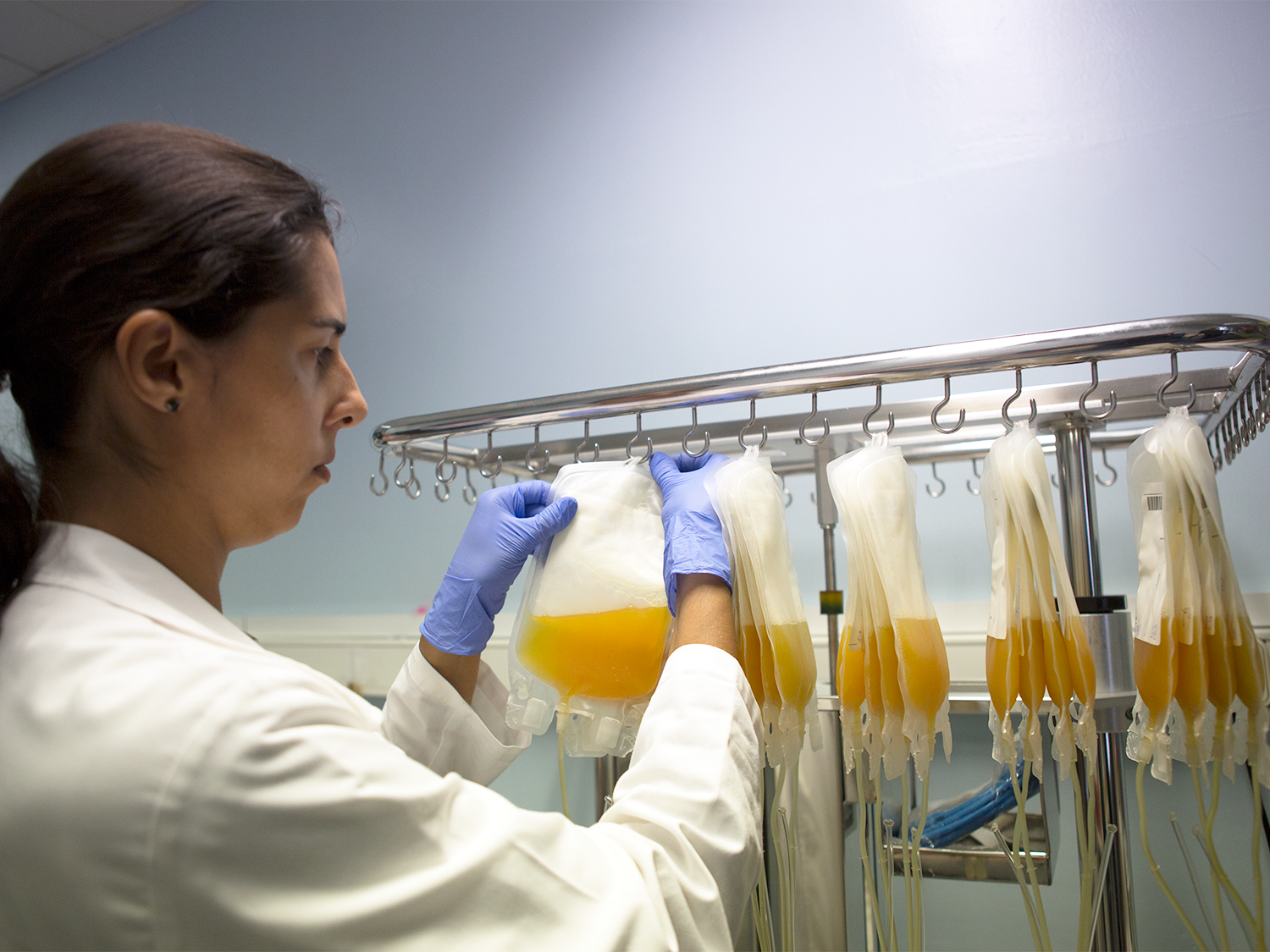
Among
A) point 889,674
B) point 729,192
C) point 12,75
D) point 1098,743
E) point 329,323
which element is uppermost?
point 12,75

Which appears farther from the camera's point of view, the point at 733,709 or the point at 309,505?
the point at 309,505

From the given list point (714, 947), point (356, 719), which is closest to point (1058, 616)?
point (714, 947)

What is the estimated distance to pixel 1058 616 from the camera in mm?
767

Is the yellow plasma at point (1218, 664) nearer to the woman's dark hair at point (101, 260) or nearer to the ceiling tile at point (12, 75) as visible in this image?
the woman's dark hair at point (101, 260)

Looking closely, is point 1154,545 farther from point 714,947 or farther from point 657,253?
point 657,253

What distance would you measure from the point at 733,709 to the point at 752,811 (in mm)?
94

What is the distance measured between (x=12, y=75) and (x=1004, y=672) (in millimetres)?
3202

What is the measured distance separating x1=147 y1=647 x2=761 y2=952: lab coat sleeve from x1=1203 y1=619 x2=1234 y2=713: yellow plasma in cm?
45

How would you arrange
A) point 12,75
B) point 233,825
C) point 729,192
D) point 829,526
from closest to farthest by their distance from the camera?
point 233,825, point 829,526, point 729,192, point 12,75

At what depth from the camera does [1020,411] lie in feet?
2.94

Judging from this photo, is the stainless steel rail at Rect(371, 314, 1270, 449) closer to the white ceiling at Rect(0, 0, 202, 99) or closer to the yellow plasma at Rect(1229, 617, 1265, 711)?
the yellow plasma at Rect(1229, 617, 1265, 711)

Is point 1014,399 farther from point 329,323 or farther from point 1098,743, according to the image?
point 329,323

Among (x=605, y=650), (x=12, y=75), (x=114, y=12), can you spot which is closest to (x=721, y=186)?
(x=605, y=650)

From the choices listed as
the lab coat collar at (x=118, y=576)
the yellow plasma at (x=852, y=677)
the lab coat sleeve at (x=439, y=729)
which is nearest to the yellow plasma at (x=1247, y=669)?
the yellow plasma at (x=852, y=677)
